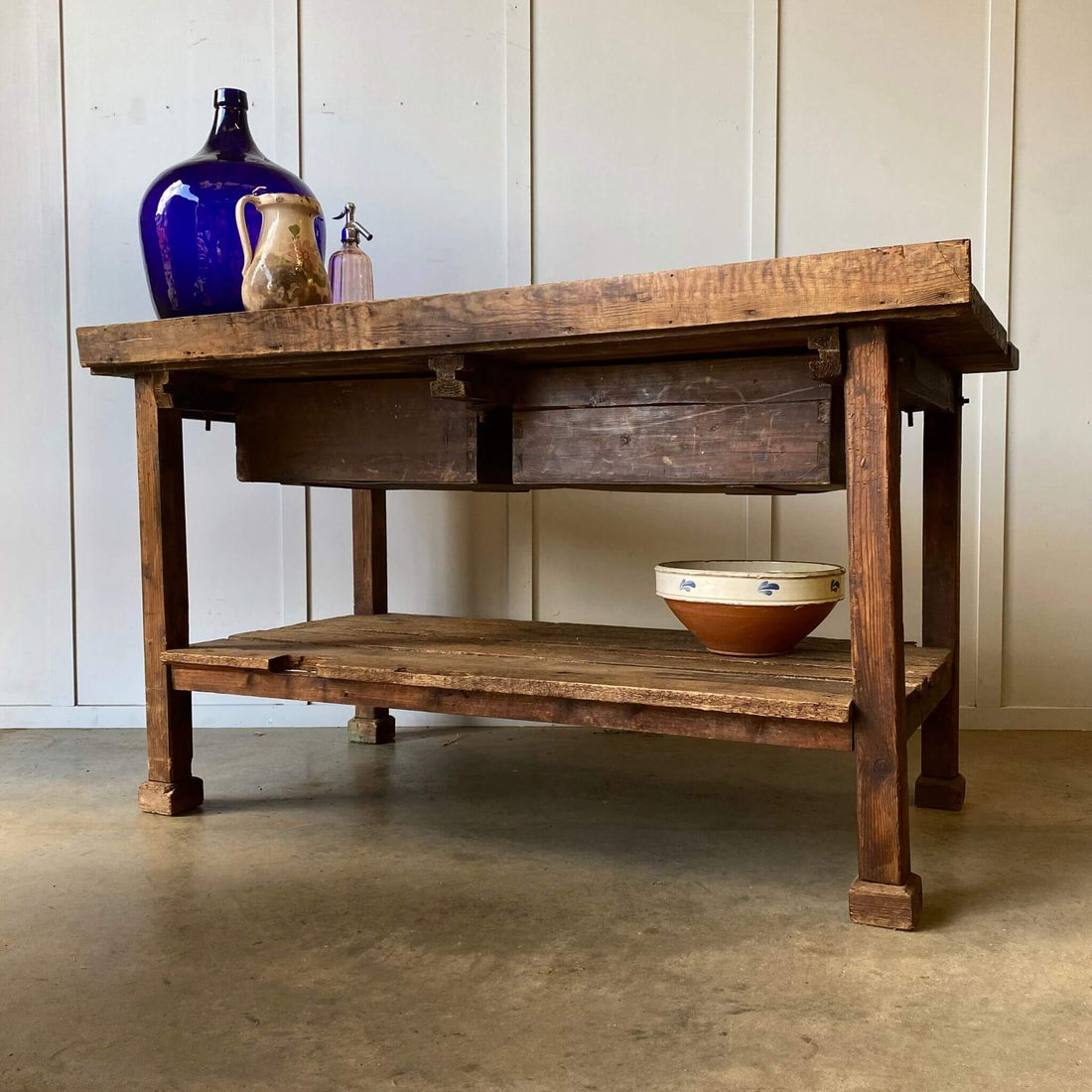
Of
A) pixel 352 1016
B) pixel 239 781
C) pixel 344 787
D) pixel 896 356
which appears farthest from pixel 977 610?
pixel 352 1016

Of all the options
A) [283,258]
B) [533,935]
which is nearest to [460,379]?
[283,258]

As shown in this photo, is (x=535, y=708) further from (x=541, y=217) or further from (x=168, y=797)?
(x=541, y=217)

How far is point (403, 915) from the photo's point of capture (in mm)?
1547

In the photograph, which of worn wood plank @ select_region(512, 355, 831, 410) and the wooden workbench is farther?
worn wood plank @ select_region(512, 355, 831, 410)

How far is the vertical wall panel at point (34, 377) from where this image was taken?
2836 mm

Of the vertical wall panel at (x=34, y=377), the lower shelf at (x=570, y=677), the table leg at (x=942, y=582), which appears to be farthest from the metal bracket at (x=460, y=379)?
the vertical wall panel at (x=34, y=377)

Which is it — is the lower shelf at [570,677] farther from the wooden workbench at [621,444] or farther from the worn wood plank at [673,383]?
the worn wood plank at [673,383]

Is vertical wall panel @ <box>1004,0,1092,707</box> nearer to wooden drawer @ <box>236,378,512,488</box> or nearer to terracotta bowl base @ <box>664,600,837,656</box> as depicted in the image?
terracotta bowl base @ <box>664,600,837,656</box>

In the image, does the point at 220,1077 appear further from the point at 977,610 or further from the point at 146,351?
the point at 977,610

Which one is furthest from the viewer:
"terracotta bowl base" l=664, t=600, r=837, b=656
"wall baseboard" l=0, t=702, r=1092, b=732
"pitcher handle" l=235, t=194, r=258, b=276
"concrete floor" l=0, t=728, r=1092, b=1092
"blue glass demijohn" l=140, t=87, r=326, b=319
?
"wall baseboard" l=0, t=702, r=1092, b=732

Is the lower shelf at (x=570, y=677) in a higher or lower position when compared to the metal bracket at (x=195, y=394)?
lower

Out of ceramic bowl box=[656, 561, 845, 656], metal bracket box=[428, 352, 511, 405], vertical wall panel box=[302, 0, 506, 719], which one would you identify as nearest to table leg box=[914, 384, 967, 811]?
ceramic bowl box=[656, 561, 845, 656]

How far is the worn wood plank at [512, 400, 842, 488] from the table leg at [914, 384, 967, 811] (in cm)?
47

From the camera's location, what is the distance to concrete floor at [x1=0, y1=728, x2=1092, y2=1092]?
1.15 meters
